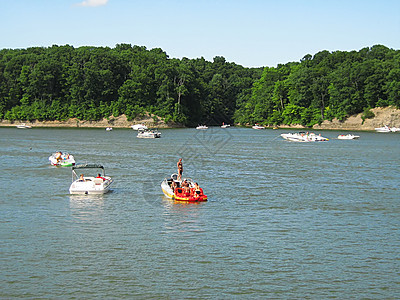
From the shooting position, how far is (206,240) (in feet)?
94.1

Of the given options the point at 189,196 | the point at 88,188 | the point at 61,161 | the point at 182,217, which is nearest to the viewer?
the point at 182,217

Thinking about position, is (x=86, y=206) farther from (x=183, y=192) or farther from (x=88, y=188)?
(x=183, y=192)

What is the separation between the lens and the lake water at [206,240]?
21891 mm

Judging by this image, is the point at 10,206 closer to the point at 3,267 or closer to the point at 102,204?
the point at 102,204

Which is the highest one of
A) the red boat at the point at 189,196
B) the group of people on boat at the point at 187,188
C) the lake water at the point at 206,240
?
the group of people on boat at the point at 187,188

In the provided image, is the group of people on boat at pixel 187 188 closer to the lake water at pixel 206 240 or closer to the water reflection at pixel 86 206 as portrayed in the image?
the lake water at pixel 206 240

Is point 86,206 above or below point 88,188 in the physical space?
below

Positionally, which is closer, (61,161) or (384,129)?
(61,161)

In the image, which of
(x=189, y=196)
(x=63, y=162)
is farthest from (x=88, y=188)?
(x=63, y=162)

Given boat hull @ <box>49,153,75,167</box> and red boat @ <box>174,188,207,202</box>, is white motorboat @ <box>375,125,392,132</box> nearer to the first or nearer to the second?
boat hull @ <box>49,153,75,167</box>

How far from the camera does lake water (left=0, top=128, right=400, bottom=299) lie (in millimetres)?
21891

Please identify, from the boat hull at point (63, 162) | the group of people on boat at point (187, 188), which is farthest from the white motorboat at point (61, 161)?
the group of people on boat at point (187, 188)

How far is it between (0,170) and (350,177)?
40.9 metres

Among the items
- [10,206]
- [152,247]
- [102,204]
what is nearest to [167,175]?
[102,204]
